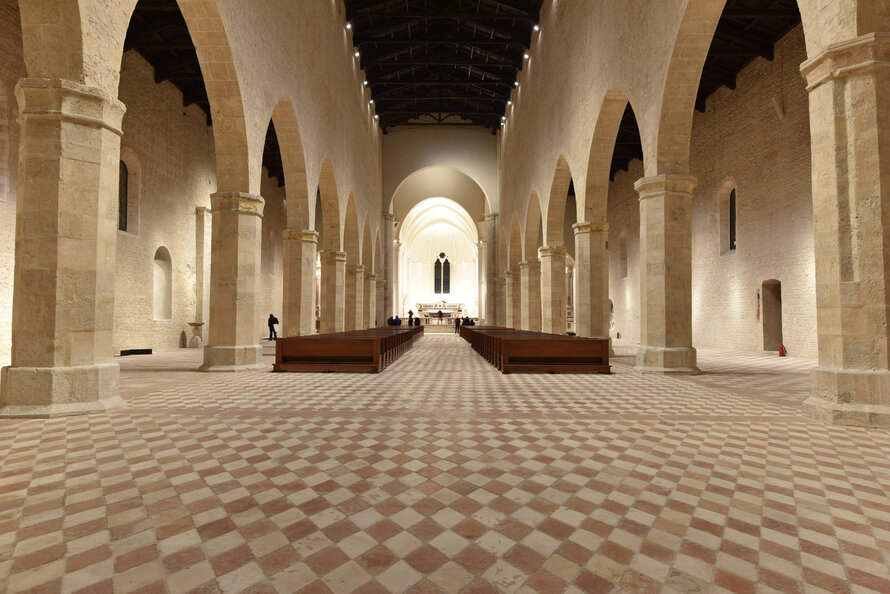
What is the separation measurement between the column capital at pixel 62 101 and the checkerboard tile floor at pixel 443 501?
3.27 m

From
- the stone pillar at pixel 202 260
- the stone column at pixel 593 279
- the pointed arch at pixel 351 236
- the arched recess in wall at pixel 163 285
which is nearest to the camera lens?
the stone column at pixel 593 279

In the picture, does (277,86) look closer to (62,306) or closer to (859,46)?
(62,306)

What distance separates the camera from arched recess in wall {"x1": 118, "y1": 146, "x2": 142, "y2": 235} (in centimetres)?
1487

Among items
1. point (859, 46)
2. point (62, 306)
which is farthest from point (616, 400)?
point (62, 306)

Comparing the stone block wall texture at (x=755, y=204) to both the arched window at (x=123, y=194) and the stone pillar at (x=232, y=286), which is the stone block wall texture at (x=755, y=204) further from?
the arched window at (x=123, y=194)

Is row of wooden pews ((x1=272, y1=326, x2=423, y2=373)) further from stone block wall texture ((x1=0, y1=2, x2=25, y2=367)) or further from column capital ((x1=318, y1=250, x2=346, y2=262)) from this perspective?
column capital ((x1=318, y1=250, x2=346, y2=262))

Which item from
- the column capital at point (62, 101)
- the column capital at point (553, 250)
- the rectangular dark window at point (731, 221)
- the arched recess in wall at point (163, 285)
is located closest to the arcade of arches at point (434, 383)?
the column capital at point (62, 101)

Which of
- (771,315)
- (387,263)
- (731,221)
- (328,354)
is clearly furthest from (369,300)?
(771,315)

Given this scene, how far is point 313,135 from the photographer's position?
14836 millimetres

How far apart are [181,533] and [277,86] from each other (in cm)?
1135

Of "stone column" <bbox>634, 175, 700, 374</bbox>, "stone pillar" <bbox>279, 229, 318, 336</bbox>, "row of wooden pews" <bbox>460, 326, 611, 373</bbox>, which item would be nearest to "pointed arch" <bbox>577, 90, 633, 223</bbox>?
"stone column" <bbox>634, 175, 700, 374</bbox>

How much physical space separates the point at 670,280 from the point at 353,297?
612 inches

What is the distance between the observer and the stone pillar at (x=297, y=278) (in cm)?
1407

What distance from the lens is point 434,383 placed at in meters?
8.20
